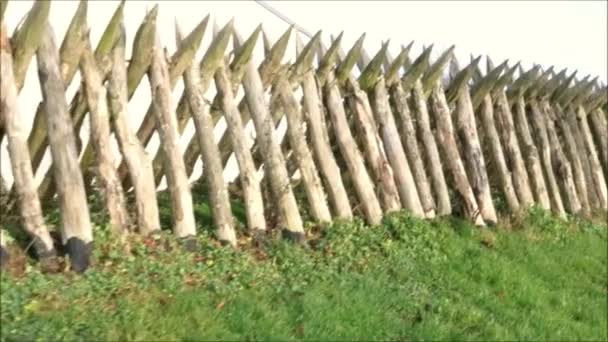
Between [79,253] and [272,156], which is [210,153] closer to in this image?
[272,156]

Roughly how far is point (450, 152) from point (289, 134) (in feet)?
5.41

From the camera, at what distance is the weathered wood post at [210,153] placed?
595cm

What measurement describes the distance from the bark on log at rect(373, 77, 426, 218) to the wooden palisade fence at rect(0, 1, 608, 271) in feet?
0.04

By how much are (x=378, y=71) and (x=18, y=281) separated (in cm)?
350

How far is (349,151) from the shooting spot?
695 centimetres

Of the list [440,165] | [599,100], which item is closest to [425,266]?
[440,165]

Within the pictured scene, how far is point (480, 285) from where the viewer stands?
662 cm

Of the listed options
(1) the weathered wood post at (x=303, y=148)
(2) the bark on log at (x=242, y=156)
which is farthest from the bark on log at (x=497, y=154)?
(2) the bark on log at (x=242, y=156)

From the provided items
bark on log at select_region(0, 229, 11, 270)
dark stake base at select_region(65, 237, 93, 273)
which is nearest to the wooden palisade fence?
dark stake base at select_region(65, 237, 93, 273)

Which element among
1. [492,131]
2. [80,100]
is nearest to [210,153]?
[80,100]

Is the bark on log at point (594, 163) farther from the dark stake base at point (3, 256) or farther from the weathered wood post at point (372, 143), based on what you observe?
the dark stake base at point (3, 256)

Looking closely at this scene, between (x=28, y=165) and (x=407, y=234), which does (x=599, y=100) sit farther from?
(x=28, y=165)

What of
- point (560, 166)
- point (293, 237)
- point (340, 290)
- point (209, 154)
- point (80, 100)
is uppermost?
point (80, 100)

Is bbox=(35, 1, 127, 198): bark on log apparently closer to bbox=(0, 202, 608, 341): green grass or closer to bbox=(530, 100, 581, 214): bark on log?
bbox=(0, 202, 608, 341): green grass
